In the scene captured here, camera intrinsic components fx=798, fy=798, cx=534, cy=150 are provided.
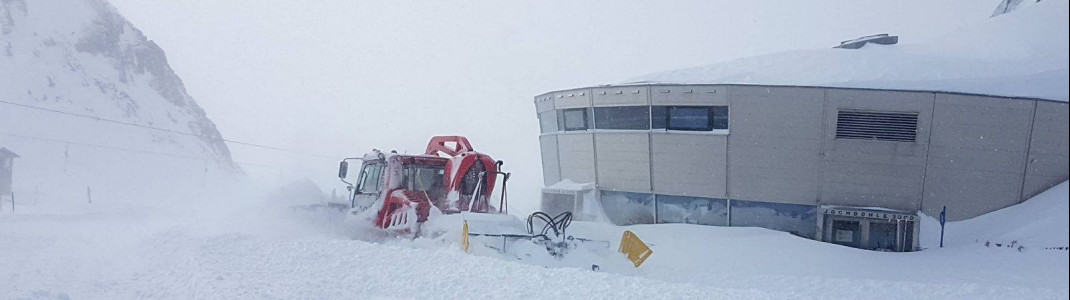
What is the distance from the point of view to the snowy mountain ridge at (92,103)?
9044 cm

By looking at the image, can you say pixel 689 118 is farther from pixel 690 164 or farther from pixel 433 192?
pixel 433 192

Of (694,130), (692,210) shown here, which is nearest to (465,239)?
(694,130)

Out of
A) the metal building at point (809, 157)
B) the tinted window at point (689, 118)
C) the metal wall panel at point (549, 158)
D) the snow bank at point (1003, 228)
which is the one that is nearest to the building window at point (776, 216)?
the metal building at point (809, 157)

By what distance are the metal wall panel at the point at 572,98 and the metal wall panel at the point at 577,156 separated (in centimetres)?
105

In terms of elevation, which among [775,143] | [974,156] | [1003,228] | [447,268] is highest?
[775,143]

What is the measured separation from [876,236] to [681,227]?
5.54 meters

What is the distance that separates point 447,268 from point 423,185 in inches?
272

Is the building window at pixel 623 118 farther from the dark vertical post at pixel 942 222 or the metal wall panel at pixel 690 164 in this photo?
the dark vertical post at pixel 942 222

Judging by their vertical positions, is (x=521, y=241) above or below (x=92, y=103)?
below

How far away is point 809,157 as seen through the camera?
2267cm

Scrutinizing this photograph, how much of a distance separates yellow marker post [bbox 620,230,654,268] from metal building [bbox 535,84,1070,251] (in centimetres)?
1038

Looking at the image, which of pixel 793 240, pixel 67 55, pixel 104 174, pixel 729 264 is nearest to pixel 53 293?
pixel 729 264

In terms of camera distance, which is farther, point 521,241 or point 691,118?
point 691,118

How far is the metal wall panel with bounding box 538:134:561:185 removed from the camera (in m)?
29.8
